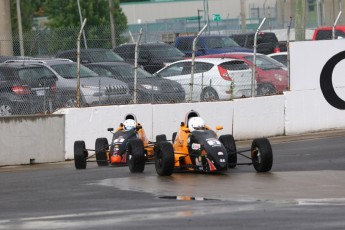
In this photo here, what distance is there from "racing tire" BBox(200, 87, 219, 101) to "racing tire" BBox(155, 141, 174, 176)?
8.60 m

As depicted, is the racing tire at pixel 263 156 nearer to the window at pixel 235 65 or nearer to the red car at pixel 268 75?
the red car at pixel 268 75

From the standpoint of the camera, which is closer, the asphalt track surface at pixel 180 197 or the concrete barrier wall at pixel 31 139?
the asphalt track surface at pixel 180 197

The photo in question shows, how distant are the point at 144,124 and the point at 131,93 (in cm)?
155

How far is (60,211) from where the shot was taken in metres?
14.0

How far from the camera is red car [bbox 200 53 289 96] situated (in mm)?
27750

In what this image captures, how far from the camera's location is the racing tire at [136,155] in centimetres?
1875

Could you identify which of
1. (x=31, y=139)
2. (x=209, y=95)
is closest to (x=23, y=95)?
(x=31, y=139)

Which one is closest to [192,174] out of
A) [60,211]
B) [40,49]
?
[60,211]

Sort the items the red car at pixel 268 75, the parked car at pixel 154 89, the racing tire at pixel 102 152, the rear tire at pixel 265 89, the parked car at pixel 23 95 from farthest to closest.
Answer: the red car at pixel 268 75 < the rear tire at pixel 265 89 < the parked car at pixel 154 89 < the parked car at pixel 23 95 < the racing tire at pixel 102 152

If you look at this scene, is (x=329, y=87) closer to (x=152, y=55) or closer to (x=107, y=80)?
(x=107, y=80)

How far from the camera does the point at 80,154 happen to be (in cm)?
2047

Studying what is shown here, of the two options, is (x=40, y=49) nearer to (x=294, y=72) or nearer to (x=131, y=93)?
(x=131, y=93)

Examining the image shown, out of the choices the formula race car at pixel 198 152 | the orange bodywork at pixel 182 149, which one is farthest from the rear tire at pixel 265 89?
the orange bodywork at pixel 182 149

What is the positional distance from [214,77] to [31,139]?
25.9 feet
